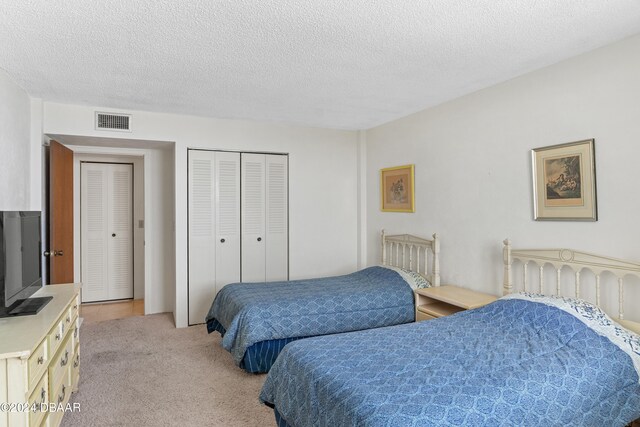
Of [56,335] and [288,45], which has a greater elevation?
[288,45]

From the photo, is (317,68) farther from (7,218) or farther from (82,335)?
(82,335)

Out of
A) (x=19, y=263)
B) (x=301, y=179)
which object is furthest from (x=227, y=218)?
(x=19, y=263)

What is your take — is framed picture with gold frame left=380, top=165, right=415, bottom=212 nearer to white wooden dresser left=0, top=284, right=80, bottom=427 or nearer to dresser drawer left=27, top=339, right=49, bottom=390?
white wooden dresser left=0, top=284, right=80, bottom=427

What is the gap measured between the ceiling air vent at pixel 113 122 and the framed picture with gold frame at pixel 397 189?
114 inches

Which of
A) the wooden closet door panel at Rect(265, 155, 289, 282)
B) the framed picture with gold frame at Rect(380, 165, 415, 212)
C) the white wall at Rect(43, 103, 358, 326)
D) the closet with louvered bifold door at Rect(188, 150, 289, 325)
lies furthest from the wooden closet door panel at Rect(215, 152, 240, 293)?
the framed picture with gold frame at Rect(380, 165, 415, 212)

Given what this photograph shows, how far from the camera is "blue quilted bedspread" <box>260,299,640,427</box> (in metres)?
1.54

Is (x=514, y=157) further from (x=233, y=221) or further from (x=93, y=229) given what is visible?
(x=93, y=229)

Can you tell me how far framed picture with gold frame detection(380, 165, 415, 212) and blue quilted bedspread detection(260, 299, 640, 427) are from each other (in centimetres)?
195

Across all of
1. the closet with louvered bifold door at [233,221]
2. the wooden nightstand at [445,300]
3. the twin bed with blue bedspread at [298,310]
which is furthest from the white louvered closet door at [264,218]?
the wooden nightstand at [445,300]

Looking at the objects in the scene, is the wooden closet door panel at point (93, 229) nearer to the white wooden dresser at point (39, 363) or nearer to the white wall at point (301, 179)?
the white wall at point (301, 179)

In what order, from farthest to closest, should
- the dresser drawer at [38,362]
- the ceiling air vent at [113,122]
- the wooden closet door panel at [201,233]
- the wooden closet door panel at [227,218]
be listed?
the wooden closet door panel at [227,218]
the wooden closet door panel at [201,233]
the ceiling air vent at [113,122]
the dresser drawer at [38,362]

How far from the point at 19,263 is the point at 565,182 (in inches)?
141

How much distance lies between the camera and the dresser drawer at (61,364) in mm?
2062

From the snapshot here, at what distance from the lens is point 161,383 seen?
115 inches
